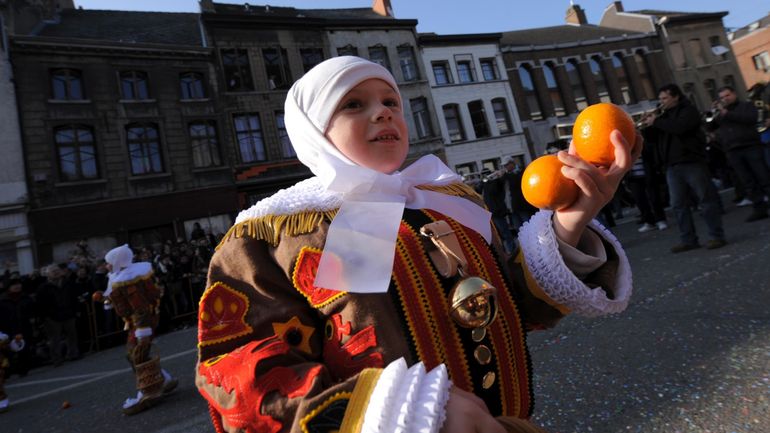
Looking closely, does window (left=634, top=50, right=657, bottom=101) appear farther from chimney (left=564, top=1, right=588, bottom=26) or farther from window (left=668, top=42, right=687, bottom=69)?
chimney (left=564, top=1, right=588, bottom=26)

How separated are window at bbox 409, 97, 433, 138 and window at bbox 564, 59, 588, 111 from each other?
10058 millimetres

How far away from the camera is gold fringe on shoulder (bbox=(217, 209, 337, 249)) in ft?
3.33

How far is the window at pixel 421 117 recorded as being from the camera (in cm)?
2184

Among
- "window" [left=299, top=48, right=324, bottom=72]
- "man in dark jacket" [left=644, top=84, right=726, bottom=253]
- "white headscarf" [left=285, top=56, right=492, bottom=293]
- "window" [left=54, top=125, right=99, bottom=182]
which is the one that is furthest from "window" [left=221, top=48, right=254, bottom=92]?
"white headscarf" [left=285, top=56, right=492, bottom=293]

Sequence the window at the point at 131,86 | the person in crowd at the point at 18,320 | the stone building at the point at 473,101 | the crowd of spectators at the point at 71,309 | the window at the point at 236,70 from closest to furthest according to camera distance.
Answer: the person in crowd at the point at 18,320 → the crowd of spectators at the point at 71,309 → the window at the point at 131,86 → the window at the point at 236,70 → the stone building at the point at 473,101

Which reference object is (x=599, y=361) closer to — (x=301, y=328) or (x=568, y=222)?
(x=568, y=222)

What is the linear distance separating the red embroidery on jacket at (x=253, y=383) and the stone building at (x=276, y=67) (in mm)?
17125

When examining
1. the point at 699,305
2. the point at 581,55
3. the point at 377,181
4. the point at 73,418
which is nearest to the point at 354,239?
the point at 377,181

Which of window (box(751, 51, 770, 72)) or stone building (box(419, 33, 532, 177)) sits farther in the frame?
window (box(751, 51, 770, 72))

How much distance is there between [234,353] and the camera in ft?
Answer: 2.72

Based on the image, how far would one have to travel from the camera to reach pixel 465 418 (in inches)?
26.5

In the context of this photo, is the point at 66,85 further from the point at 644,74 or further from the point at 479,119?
the point at 644,74

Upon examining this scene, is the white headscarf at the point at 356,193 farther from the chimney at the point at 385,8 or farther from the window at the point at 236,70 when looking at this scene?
the chimney at the point at 385,8

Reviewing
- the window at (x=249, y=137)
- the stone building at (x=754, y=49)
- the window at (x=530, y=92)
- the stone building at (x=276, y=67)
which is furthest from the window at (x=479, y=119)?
the stone building at (x=754, y=49)
